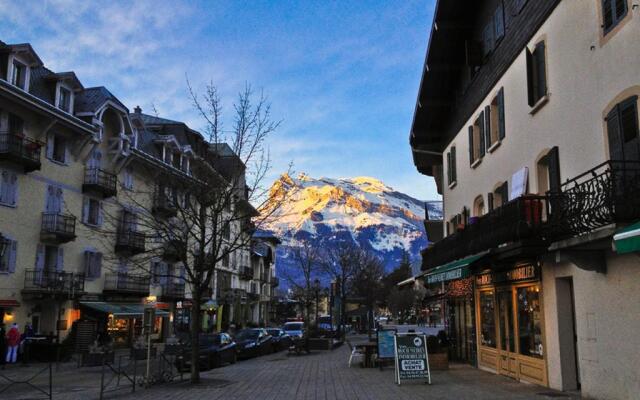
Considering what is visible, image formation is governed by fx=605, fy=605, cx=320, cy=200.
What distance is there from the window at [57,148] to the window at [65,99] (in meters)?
1.59

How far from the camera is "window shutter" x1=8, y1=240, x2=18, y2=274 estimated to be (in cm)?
2867

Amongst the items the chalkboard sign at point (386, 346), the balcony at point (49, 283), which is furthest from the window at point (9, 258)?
the chalkboard sign at point (386, 346)

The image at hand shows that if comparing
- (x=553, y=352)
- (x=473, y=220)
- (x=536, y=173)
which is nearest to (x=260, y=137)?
(x=473, y=220)

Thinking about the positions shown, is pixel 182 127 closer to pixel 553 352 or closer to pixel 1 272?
pixel 1 272

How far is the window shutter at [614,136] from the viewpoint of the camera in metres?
10.4

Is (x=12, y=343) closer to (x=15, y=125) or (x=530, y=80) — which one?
(x=15, y=125)

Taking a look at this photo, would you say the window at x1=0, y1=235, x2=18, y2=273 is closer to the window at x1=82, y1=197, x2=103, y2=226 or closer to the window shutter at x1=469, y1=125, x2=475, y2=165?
the window at x1=82, y1=197, x2=103, y2=226

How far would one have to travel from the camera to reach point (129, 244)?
1468 inches

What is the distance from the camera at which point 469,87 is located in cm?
2128

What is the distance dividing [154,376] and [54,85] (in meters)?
20.6

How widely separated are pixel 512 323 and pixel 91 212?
27245mm

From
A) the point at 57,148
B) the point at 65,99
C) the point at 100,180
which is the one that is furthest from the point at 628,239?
the point at 100,180

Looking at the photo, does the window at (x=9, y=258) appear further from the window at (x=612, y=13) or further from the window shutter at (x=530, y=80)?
the window at (x=612, y=13)

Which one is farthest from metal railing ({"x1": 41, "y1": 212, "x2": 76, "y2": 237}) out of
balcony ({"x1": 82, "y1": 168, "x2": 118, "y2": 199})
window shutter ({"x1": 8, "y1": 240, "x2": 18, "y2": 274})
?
balcony ({"x1": 82, "y1": 168, "x2": 118, "y2": 199})
